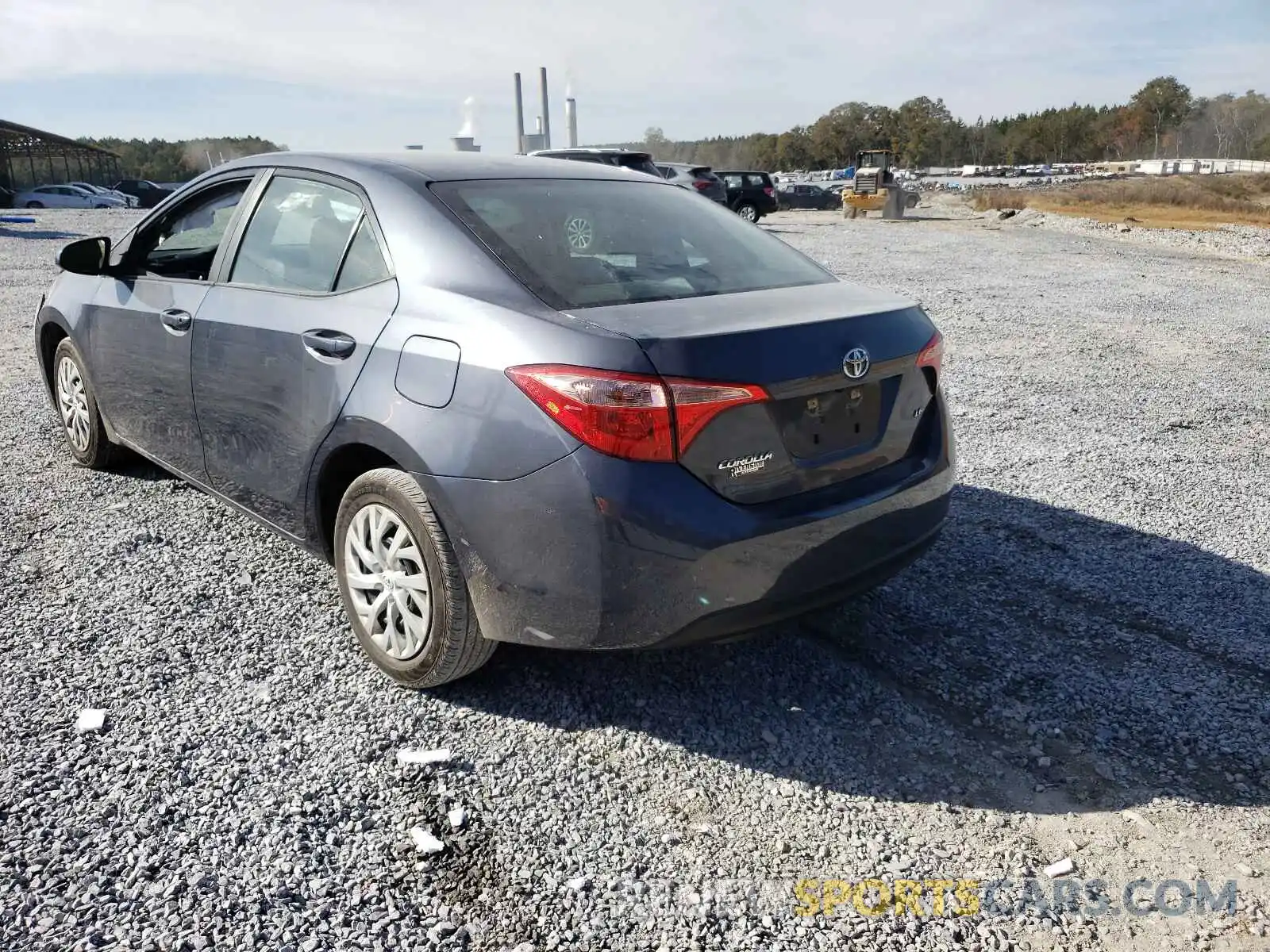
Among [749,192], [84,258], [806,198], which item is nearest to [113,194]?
[749,192]

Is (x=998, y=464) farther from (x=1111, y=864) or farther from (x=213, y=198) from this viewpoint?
(x=213, y=198)

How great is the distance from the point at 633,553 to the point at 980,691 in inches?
55.0

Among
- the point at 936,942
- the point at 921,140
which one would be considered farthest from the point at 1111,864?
the point at 921,140

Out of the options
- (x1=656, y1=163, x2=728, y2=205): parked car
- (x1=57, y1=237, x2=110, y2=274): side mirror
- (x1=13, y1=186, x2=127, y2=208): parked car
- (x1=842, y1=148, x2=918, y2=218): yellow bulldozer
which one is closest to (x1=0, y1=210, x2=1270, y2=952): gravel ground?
(x1=57, y1=237, x2=110, y2=274): side mirror

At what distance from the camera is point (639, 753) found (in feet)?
9.43

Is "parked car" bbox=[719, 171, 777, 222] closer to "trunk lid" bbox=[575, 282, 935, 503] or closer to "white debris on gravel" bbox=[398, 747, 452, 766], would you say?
"trunk lid" bbox=[575, 282, 935, 503]

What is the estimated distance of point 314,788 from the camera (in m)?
2.66

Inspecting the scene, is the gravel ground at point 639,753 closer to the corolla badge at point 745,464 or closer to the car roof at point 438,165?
the corolla badge at point 745,464

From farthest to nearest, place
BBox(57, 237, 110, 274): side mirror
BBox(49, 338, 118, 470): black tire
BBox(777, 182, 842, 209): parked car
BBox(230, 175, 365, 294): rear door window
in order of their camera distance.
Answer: BBox(777, 182, 842, 209): parked car → BBox(49, 338, 118, 470): black tire → BBox(57, 237, 110, 274): side mirror → BBox(230, 175, 365, 294): rear door window

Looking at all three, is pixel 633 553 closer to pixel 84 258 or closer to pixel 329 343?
pixel 329 343

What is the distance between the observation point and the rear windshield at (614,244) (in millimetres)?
2912

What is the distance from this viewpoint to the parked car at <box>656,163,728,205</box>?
2230cm

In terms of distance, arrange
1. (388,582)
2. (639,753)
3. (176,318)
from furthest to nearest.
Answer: (176,318)
(388,582)
(639,753)

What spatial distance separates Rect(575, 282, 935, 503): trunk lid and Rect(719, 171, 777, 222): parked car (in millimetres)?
26606
